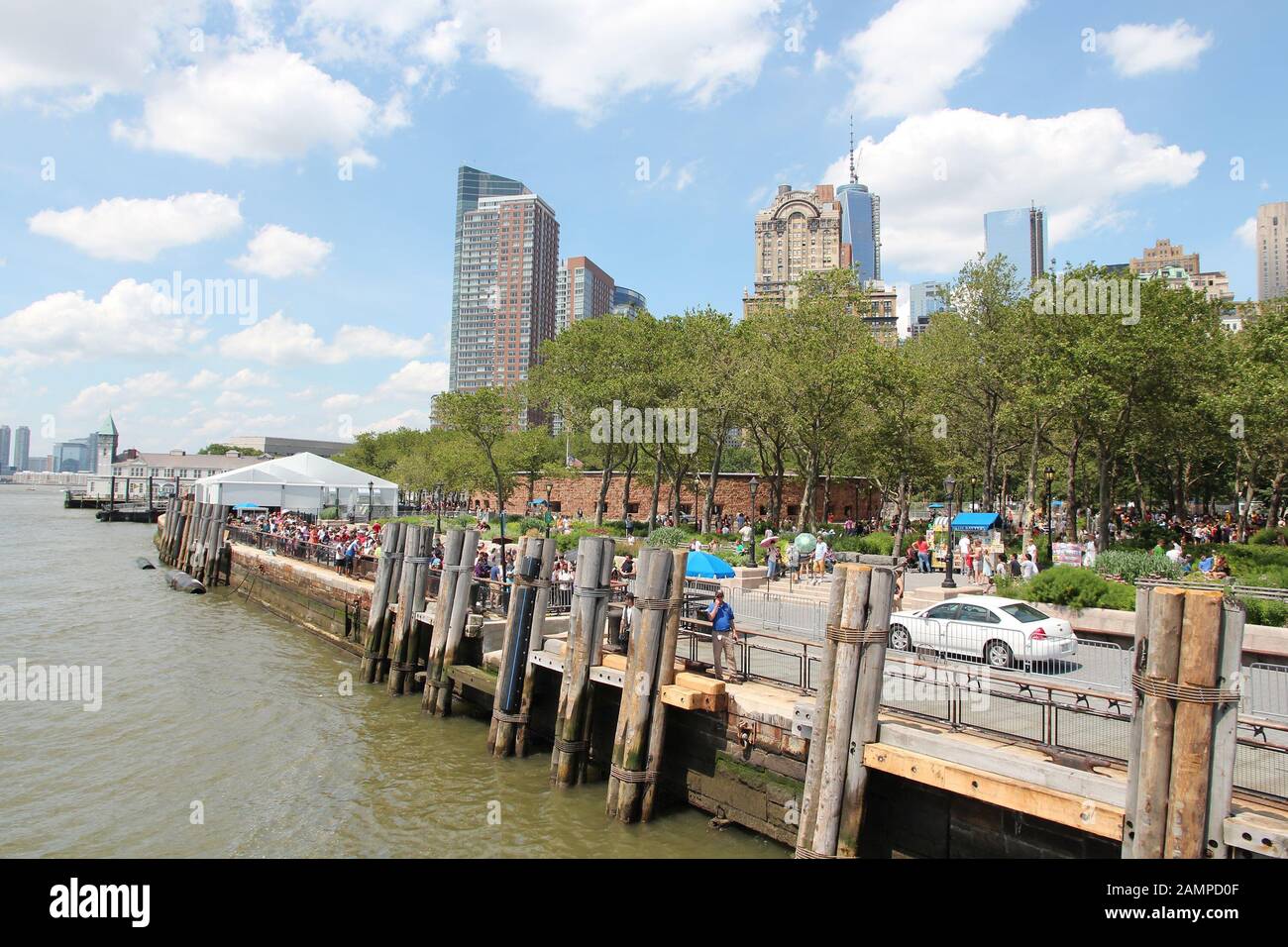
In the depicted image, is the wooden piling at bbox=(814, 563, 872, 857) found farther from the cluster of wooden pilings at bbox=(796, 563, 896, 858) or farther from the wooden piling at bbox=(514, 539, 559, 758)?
the wooden piling at bbox=(514, 539, 559, 758)

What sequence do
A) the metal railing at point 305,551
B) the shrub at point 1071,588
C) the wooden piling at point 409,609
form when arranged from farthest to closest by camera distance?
the metal railing at point 305,551
the wooden piling at point 409,609
the shrub at point 1071,588

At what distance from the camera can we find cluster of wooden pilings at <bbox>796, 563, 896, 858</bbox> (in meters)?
8.98

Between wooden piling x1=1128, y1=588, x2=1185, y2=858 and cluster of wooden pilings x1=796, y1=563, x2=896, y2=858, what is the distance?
9.10ft

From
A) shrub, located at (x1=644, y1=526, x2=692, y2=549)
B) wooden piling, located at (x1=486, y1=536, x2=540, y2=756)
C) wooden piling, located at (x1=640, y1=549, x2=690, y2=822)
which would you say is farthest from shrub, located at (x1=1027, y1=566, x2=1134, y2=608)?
shrub, located at (x1=644, y1=526, x2=692, y2=549)

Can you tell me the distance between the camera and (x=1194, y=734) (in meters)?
6.62

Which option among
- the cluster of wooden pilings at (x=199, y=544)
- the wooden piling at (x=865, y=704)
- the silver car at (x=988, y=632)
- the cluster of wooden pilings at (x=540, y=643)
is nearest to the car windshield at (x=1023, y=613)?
the silver car at (x=988, y=632)

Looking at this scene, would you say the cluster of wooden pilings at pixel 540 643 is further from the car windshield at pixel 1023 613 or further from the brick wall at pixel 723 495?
the brick wall at pixel 723 495

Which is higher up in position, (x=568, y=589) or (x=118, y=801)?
(x=568, y=589)

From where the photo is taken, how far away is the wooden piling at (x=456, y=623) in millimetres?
16938

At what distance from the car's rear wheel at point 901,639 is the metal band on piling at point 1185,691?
892cm

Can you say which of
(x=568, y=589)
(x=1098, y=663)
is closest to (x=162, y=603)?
(x=568, y=589)

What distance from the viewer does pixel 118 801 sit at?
12.8 metres

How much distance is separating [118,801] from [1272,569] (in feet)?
81.7
